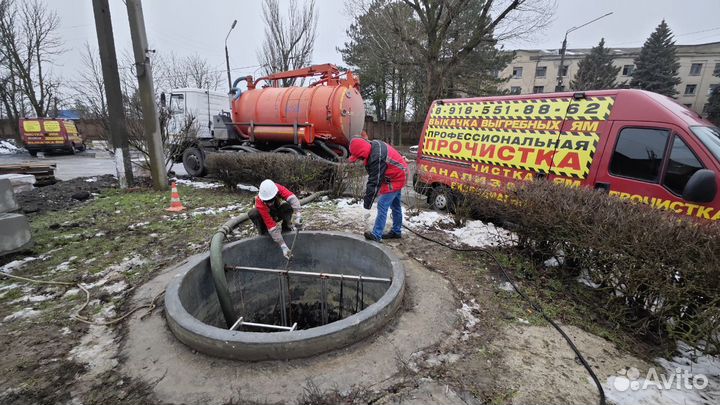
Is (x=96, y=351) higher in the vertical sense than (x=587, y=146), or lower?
lower

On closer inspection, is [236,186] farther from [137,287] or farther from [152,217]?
[137,287]

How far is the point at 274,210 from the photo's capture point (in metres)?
4.59

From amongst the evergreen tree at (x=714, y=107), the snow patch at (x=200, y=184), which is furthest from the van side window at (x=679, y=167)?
the evergreen tree at (x=714, y=107)

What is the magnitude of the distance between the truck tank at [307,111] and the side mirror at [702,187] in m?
6.78

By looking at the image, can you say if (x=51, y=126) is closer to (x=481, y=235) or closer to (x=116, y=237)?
(x=116, y=237)

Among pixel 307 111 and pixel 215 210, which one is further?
pixel 307 111

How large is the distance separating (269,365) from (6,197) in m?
4.64

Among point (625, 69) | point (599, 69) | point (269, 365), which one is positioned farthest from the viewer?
point (625, 69)

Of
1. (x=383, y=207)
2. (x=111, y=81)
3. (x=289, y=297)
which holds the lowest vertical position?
(x=289, y=297)

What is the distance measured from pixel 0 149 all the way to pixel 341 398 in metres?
32.8

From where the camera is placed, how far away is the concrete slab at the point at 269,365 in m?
2.26

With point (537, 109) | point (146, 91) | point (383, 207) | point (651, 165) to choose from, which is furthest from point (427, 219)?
point (146, 91)

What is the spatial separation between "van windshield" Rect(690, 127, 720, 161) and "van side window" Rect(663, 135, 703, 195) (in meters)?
0.14

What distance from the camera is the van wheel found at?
240 inches
